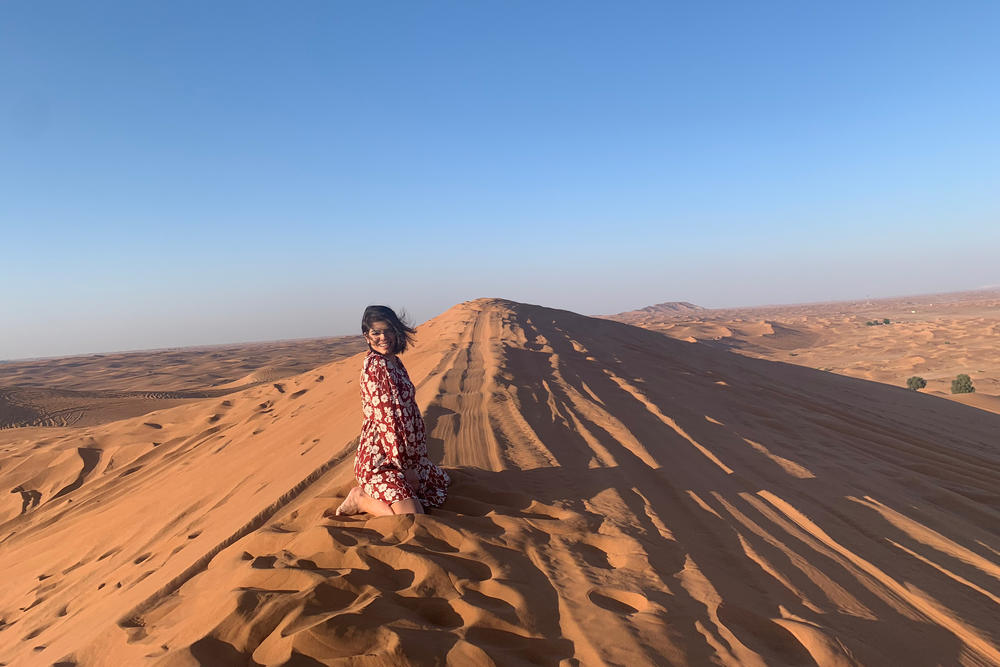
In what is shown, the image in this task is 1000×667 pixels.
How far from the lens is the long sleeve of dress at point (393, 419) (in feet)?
9.55

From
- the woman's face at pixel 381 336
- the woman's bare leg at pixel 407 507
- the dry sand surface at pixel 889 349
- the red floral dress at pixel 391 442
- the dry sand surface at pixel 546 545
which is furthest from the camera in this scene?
the dry sand surface at pixel 889 349

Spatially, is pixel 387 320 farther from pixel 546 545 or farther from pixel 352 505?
pixel 546 545

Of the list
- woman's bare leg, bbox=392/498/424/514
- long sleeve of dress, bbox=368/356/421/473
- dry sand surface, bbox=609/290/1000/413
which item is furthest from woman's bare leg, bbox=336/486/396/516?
dry sand surface, bbox=609/290/1000/413

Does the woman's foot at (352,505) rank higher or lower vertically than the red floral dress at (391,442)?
lower

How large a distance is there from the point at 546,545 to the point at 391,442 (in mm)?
1069

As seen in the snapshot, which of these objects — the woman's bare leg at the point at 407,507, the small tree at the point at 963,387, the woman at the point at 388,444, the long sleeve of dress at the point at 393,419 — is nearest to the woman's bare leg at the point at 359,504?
the woman at the point at 388,444

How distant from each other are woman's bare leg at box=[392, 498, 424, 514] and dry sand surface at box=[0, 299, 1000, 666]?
10 centimetres

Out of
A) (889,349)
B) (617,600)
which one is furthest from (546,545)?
(889,349)

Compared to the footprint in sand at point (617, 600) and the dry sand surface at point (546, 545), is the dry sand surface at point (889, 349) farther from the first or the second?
the footprint in sand at point (617, 600)

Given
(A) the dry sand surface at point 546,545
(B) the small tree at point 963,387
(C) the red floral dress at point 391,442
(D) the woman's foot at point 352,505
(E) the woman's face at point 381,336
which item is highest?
(E) the woman's face at point 381,336

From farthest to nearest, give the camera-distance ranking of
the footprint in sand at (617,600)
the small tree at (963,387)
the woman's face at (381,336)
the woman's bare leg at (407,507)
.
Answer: the small tree at (963,387)
the woman's face at (381,336)
the woman's bare leg at (407,507)
the footprint in sand at (617,600)

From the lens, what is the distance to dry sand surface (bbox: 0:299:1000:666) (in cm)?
181

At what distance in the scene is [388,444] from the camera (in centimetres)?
293

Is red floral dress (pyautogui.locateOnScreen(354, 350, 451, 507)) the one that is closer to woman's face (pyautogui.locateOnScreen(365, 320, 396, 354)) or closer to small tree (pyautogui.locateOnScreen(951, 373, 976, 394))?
woman's face (pyautogui.locateOnScreen(365, 320, 396, 354))
